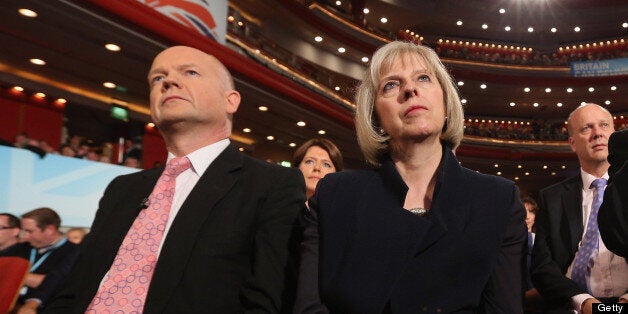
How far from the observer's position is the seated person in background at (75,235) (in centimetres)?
352

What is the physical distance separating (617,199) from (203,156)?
125cm

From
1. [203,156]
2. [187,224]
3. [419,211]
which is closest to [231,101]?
[203,156]

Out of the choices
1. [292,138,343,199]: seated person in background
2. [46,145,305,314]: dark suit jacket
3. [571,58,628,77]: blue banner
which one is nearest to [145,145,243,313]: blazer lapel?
[46,145,305,314]: dark suit jacket

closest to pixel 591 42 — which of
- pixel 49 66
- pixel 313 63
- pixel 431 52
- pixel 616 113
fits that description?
pixel 616 113

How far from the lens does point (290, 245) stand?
151cm

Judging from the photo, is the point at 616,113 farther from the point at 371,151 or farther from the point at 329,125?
the point at 371,151

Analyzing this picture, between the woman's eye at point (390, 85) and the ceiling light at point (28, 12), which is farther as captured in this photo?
the ceiling light at point (28, 12)

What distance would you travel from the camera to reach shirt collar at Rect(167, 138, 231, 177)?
1624 mm

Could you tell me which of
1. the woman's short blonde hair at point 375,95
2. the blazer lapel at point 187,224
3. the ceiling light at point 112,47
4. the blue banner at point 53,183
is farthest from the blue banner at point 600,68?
the blazer lapel at point 187,224

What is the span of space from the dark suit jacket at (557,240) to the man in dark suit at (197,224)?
1.25m

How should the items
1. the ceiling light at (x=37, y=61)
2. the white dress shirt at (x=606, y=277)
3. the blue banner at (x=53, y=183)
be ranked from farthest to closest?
the ceiling light at (x=37, y=61)
the blue banner at (x=53, y=183)
the white dress shirt at (x=606, y=277)

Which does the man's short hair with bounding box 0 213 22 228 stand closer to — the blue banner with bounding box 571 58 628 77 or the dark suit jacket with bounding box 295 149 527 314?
the dark suit jacket with bounding box 295 149 527 314

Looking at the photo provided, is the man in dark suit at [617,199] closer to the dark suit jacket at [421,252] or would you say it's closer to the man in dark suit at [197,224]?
the dark suit jacket at [421,252]

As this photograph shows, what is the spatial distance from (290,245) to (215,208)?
27 centimetres
